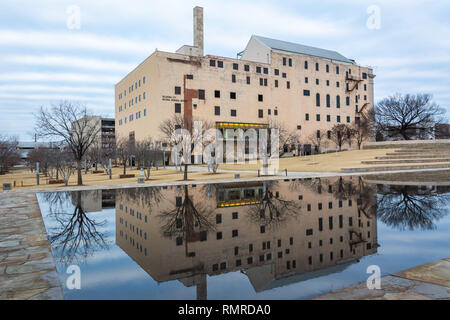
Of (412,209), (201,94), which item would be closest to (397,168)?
(412,209)

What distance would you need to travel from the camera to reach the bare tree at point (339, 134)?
71.6m

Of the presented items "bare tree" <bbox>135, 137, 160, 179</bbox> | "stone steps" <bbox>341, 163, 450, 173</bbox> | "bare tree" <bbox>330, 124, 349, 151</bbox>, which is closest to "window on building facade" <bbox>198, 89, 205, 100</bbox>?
"bare tree" <bbox>135, 137, 160, 179</bbox>

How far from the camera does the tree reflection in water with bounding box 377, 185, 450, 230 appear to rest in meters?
9.05

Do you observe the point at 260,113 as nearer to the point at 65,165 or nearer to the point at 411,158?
the point at 411,158

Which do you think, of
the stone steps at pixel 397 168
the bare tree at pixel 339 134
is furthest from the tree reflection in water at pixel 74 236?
the bare tree at pixel 339 134

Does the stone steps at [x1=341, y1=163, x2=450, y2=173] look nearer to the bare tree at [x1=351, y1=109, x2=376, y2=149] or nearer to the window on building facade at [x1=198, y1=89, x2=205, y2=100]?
the window on building facade at [x1=198, y1=89, x2=205, y2=100]

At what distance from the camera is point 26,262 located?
5996mm

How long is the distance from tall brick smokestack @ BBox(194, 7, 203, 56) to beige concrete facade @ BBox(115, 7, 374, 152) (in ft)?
1.42

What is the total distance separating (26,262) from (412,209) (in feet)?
39.1

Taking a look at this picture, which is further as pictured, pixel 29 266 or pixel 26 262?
pixel 26 262

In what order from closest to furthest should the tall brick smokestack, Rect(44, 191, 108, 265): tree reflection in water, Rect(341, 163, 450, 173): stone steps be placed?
Rect(44, 191, 108, 265): tree reflection in water → Rect(341, 163, 450, 173): stone steps → the tall brick smokestack

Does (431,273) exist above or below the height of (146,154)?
below

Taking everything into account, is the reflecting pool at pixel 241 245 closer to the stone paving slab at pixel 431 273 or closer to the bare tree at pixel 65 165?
the stone paving slab at pixel 431 273
